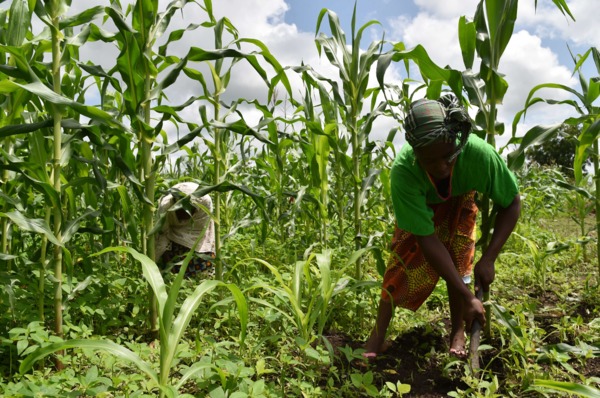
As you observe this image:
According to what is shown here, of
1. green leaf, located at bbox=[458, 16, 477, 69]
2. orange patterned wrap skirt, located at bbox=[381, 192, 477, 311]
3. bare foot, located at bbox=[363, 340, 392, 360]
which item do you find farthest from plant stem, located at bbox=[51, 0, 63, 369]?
green leaf, located at bbox=[458, 16, 477, 69]

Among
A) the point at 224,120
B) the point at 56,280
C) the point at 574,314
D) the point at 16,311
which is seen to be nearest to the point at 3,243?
the point at 16,311

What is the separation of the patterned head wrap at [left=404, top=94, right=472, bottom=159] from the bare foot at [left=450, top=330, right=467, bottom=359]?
1059 millimetres

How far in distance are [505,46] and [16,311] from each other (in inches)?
113

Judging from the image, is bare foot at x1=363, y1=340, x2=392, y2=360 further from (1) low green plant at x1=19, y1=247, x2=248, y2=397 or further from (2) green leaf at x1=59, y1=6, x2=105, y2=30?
(2) green leaf at x1=59, y1=6, x2=105, y2=30

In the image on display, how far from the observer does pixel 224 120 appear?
119 inches

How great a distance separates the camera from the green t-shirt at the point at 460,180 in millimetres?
2154

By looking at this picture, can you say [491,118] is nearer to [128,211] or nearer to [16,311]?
[128,211]

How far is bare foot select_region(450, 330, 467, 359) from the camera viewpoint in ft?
7.64

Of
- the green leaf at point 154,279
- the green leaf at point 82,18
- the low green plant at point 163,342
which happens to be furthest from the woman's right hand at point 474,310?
the green leaf at point 82,18

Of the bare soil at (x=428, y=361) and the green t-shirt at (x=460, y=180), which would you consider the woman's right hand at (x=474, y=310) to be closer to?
the bare soil at (x=428, y=361)

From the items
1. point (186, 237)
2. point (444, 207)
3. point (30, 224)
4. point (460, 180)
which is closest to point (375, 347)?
point (444, 207)

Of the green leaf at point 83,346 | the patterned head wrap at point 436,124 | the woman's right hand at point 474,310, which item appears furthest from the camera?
the woman's right hand at point 474,310

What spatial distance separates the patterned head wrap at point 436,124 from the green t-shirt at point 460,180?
150mm

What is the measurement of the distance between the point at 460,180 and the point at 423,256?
0.57 meters
